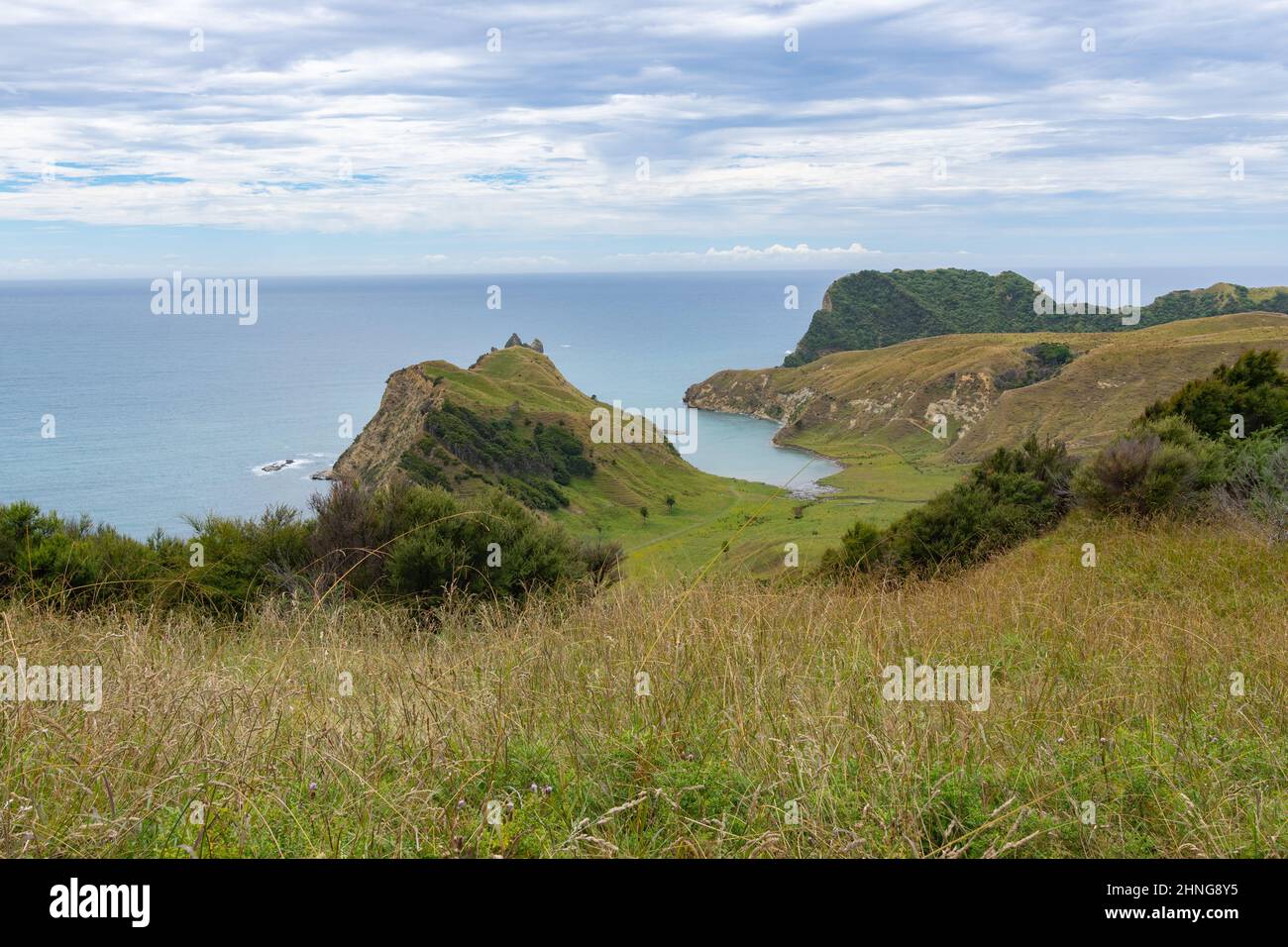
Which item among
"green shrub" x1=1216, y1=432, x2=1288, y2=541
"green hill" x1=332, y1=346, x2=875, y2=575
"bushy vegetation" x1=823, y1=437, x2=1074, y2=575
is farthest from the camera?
"green hill" x1=332, y1=346, x2=875, y2=575

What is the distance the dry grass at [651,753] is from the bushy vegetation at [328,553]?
6438 millimetres

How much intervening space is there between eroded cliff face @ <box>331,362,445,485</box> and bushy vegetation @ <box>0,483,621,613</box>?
7468cm

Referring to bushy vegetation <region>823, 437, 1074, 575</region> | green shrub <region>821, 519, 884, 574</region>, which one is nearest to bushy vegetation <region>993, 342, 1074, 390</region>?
bushy vegetation <region>823, 437, 1074, 575</region>

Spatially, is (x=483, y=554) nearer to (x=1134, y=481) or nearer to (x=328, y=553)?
(x=328, y=553)

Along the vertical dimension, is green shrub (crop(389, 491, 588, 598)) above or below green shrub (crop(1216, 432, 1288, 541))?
below

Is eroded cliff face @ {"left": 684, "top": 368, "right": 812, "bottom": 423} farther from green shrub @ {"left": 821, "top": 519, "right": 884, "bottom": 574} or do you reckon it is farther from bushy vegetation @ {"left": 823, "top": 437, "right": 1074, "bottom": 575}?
green shrub @ {"left": 821, "top": 519, "right": 884, "bottom": 574}

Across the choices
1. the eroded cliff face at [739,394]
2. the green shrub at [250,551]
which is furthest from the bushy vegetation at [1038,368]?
the green shrub at [250,551]

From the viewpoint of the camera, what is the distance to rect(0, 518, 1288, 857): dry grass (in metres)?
2.85

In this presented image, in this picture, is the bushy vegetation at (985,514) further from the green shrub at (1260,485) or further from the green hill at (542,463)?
the green hill at (542,463)

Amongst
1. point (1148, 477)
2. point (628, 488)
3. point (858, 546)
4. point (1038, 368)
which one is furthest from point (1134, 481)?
point (1038, 368)

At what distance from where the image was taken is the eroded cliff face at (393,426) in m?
93.2

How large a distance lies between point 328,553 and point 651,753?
31.8 feet

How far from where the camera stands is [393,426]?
10075 cm
